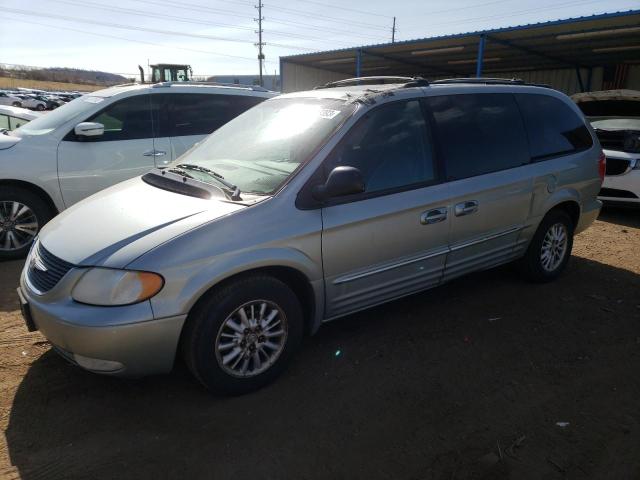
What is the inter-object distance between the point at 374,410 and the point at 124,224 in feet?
5.87

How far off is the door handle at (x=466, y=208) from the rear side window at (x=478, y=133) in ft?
0.67

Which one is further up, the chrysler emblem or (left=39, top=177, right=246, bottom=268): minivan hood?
(left=39, top=177, right=246, bottom=268): minivan hood

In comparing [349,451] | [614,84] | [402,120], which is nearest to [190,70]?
[614,84]

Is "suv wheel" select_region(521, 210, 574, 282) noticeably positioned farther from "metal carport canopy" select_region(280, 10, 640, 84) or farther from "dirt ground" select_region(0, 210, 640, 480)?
"metal carport canopy" select_region(280, 10, 640, 84)

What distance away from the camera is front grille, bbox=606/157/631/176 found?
7246 millimetres

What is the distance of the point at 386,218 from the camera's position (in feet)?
10.7

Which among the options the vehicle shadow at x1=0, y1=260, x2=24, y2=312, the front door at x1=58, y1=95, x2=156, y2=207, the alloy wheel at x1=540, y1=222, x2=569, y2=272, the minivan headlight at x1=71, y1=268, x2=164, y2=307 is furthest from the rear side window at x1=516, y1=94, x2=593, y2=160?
the vehicle shadow at x1=0, y1=260, x2=24, y2=312

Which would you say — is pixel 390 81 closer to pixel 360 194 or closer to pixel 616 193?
pixel 360 194

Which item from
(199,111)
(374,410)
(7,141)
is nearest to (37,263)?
(374,410)

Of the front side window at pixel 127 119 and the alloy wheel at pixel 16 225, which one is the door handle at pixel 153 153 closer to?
the front side window at pixel 127 119

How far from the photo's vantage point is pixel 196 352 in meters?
2.68

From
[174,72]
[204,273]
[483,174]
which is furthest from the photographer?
[174,72]

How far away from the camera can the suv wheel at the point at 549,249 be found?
4516mm

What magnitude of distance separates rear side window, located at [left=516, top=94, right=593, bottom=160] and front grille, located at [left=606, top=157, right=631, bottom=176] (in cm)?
308
